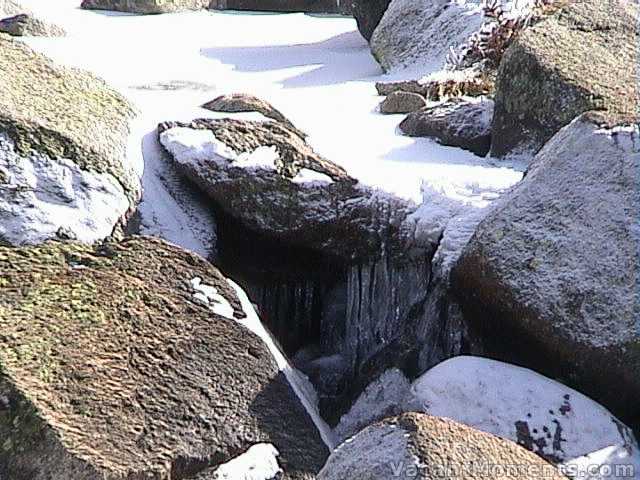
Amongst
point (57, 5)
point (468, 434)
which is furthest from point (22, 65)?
point (57, 5)

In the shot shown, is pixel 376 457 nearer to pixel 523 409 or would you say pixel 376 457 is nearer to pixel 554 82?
pixel 523 409

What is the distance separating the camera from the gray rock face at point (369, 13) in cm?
937

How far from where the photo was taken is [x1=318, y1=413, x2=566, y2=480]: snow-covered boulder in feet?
9.21

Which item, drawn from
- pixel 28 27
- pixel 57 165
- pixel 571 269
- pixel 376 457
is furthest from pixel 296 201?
pixel 28 27

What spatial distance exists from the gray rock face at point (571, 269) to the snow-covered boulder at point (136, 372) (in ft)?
2.75

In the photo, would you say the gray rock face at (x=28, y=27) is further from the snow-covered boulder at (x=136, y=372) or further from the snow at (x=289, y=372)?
the snow at (x=289, y=372)

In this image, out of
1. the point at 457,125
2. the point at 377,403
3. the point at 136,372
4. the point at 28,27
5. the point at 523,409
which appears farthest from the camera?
the point at 28,27

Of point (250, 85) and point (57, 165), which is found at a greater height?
point (57, 165)

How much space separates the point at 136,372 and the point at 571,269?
5.40ft

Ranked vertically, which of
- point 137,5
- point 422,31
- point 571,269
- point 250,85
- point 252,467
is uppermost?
point 571,269

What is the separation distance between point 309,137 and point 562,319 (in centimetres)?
199

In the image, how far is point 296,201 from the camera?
16.1 ft

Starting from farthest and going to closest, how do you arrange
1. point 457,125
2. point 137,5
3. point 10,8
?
point 137,5
point 10,8
point 457,125

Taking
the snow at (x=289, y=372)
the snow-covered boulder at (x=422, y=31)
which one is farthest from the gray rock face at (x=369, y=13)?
the snow at (x=289, y=372)
